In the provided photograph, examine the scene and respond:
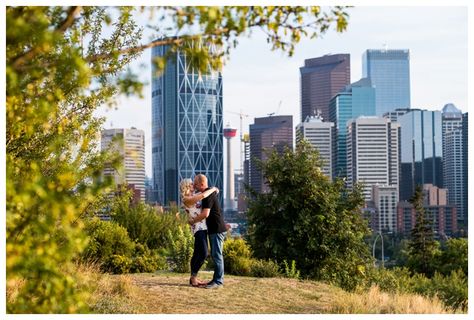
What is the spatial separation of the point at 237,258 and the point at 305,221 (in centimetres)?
145

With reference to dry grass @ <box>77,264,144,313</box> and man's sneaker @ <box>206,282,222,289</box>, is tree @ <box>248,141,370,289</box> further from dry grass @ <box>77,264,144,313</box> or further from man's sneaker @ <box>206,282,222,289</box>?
dry grass @ <box>77,264,144,313</box>

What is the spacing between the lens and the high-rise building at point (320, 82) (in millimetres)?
112562

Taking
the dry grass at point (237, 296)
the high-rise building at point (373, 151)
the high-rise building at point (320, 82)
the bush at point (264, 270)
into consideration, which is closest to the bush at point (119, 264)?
the dry grass at point (237, 296)

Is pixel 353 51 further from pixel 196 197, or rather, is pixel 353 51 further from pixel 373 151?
pixel 196 197

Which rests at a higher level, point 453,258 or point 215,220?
point 215,220

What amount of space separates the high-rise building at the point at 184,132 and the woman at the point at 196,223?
97917mm

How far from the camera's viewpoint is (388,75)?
520 ft

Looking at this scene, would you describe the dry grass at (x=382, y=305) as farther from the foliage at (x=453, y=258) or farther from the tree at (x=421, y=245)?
the tree at (x=421, y=245)

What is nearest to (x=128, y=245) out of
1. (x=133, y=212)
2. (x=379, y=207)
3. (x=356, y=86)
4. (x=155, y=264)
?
(x=155, y=264)

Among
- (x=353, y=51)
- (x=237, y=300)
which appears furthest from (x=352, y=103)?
(x=237, y=300)

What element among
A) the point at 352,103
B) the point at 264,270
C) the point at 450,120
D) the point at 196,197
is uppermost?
the point at 352,103

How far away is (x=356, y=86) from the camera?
484 feet

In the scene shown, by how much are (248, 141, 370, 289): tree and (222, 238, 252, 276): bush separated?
484 mm
